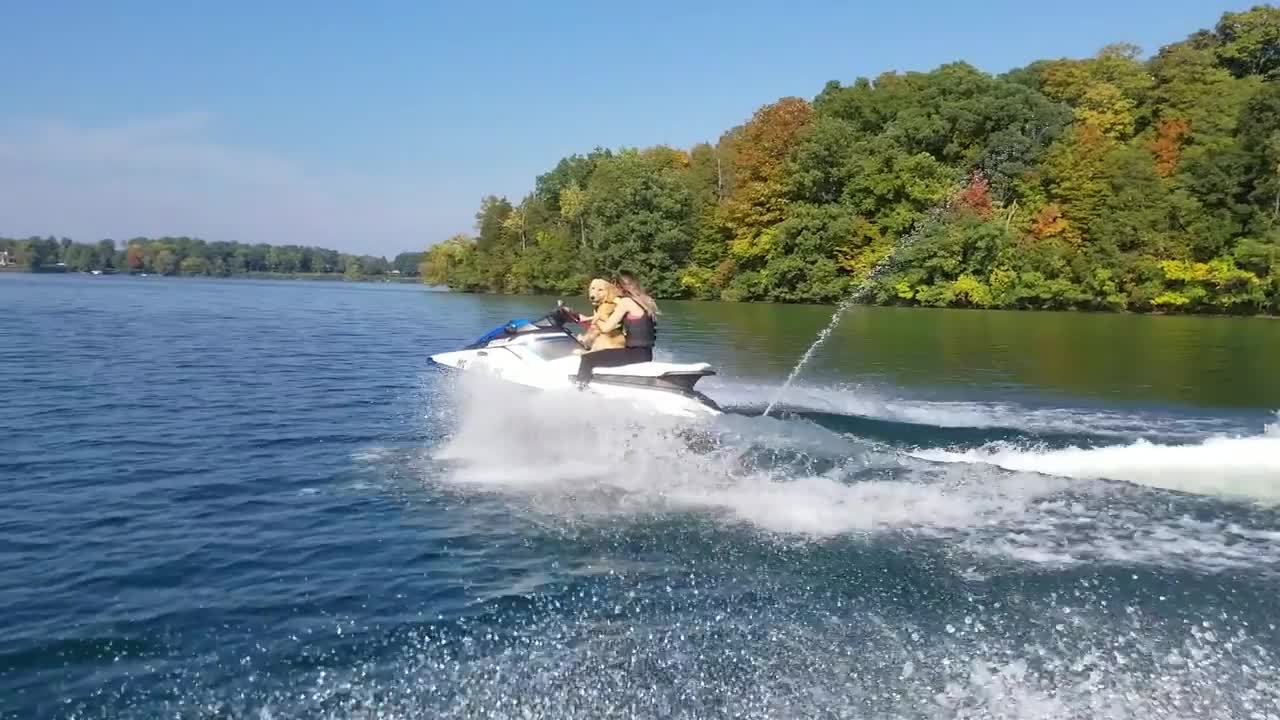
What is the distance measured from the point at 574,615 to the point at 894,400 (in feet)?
35.7

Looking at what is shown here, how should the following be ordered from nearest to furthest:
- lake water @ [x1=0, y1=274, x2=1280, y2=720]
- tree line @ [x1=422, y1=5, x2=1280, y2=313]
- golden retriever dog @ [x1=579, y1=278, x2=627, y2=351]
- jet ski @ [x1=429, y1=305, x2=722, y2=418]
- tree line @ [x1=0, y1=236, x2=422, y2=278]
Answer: lake water @ [x1=0, y1=274, x2=1280, y2=720], jet ski @ [x1=429, y1=305, x2=722, y2=418], golden retriever dog @ [x1=579, y1=278, x2=627, y2=351], tree line @ [x1=422, y1=5, x2=1280, y2=313], tree line @ [x1=0, y1=236, x2=422, y2=278]

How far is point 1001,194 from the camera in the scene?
5559cm

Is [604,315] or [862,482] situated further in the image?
[604,315]

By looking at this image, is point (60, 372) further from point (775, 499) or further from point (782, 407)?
point (775, 499)

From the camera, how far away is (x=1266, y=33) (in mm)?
60062

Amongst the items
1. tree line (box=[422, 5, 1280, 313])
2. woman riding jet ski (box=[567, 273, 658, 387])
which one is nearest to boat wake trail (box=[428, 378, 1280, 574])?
woman riding jet ski (box=[567, 273, 658, 387])

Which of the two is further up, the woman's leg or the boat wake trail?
→ the woman's leg

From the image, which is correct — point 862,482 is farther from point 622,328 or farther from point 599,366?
point 622,328

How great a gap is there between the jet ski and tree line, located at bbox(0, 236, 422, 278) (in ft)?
532

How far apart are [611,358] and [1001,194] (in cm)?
4941

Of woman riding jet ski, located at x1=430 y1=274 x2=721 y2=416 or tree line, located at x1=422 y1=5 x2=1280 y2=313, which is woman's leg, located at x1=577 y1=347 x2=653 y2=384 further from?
tree line, located at x1=422 y1=5 x2=1280 y2=313

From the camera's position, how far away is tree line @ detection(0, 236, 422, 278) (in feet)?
506

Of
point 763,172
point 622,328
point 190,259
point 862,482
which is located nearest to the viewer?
point 862,482

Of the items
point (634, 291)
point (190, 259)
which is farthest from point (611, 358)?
point (190, 259)
